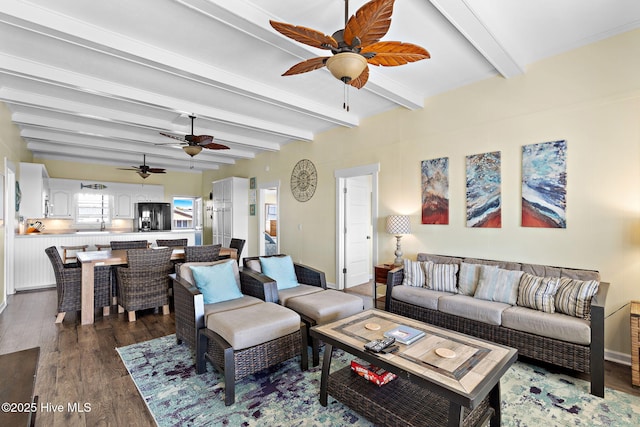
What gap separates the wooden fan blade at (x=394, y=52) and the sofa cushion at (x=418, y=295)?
2.33 metres

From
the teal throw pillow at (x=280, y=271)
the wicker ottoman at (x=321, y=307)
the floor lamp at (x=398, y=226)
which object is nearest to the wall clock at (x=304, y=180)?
the floor lamp at (x=398, y=226)

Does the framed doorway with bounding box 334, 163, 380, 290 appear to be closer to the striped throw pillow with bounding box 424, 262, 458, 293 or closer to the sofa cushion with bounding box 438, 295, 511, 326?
the striped throw pillow with bounding box 424, 262, 458, 293

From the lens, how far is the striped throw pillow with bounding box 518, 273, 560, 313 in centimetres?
276

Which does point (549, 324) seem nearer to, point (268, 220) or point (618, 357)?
point (618, 357)

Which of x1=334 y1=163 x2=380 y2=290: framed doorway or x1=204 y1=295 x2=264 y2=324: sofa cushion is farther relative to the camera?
x1=334 y1=163 x2=380 y2=290: framed doorway

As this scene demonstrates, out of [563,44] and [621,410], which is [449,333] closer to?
[621,410]

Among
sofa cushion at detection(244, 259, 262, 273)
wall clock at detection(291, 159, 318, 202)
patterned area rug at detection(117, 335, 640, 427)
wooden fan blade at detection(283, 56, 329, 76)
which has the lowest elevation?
patterned area rug at detection(117, 335, 640, 427)

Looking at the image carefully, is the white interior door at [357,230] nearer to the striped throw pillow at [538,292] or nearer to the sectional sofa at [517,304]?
the sectional sofa at [517,304]

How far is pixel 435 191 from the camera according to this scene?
13.5 ft

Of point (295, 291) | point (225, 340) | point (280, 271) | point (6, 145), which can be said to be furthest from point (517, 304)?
point (6, 145)

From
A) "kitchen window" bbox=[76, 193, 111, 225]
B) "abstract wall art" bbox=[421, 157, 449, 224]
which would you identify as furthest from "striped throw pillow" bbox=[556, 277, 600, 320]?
"kitchen window" bbox=[76, 193, 111, 225]

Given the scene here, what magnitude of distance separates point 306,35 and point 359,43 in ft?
1.10

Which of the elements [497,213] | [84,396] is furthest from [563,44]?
[84,396]

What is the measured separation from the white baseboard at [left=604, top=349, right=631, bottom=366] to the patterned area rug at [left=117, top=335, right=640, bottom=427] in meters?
0.67
